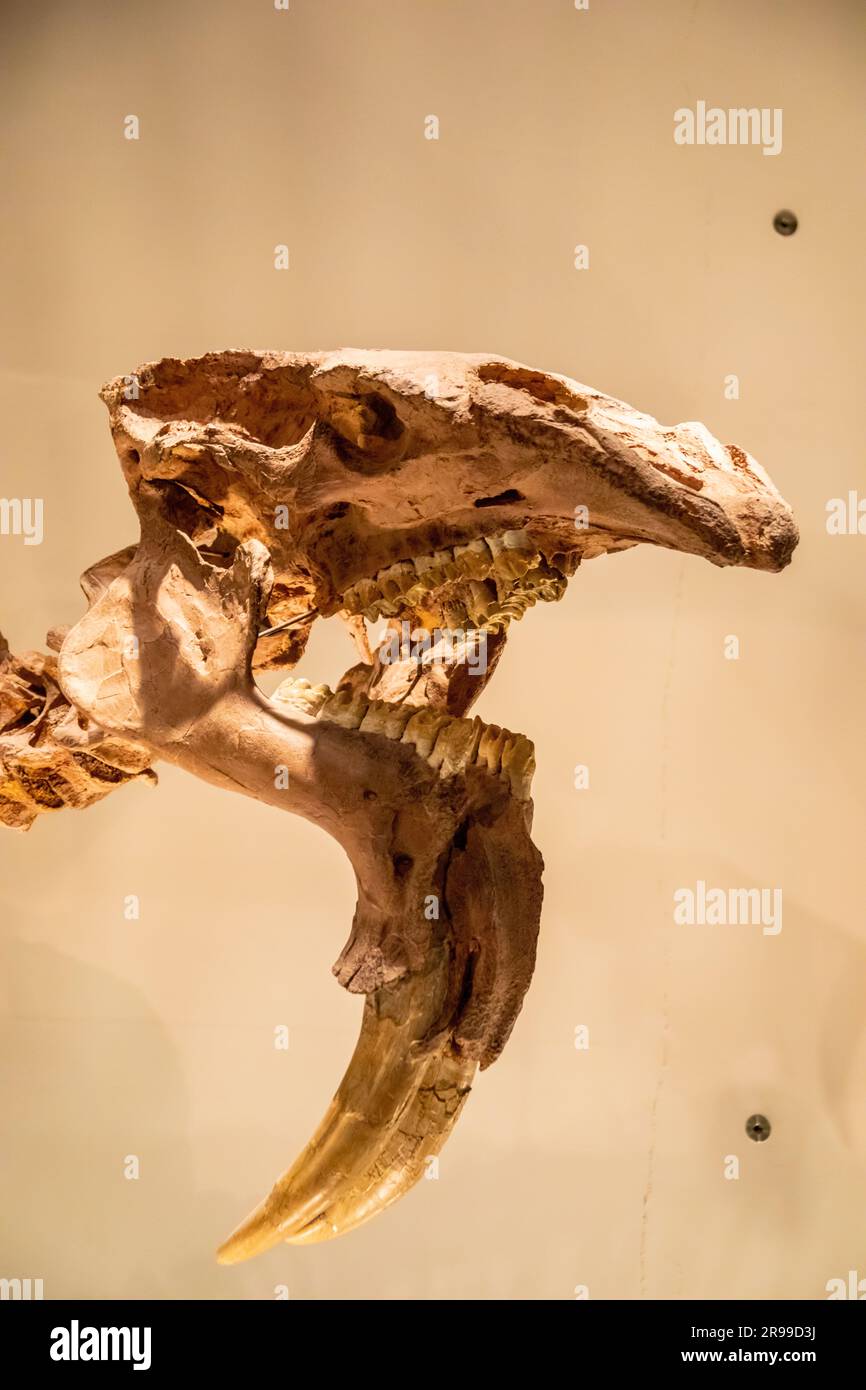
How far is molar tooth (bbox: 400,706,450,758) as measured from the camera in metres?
1.64

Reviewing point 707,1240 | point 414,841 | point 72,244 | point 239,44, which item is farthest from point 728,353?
point 707,1240

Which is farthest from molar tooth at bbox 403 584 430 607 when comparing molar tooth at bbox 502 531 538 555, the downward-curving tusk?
the downward-curving tusk

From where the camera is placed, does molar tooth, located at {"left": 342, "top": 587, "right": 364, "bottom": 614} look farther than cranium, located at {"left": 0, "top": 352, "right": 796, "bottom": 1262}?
Yes

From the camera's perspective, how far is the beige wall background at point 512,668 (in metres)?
2.93

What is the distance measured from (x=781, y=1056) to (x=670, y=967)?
1.12 ft

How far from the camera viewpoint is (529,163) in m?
2.94

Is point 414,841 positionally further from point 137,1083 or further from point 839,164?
point 839,164

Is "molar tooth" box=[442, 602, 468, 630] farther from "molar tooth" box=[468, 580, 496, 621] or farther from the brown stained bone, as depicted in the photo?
the brown stained bone

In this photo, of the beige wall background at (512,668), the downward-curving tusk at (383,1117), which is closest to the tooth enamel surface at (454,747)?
the downward-curving tusk at (383,1117)

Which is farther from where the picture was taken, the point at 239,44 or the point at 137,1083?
the point at 137,1083

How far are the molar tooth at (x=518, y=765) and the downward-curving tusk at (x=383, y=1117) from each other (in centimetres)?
23

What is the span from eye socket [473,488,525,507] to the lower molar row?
11.0 inches

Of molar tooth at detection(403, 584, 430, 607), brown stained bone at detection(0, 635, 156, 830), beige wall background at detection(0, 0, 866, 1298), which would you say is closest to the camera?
molar tooth at detection(403, 584, 430, 607)

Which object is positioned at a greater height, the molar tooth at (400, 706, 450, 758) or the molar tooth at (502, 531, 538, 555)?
the molar tooth at (502, 531, 538, 555)
